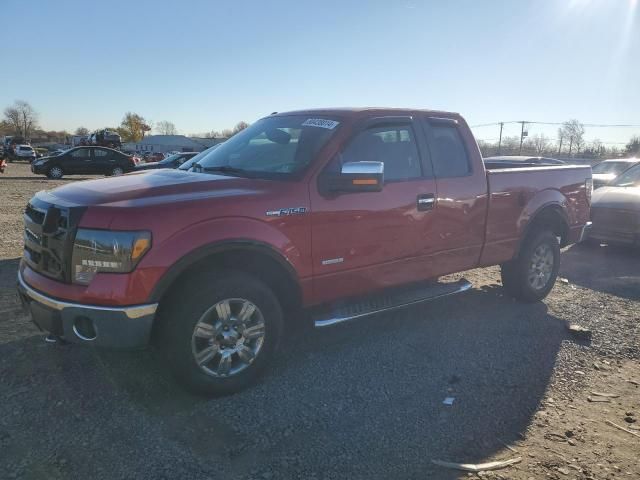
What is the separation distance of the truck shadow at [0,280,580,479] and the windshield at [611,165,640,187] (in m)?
6.02

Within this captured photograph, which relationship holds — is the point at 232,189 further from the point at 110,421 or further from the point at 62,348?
the point at 62,348

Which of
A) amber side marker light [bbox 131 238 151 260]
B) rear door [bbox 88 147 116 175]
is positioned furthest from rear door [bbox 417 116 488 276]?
rear door [bbox 88 147 116 175]

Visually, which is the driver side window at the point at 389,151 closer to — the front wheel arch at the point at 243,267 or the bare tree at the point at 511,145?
the front wheel arch at the point at 243,267

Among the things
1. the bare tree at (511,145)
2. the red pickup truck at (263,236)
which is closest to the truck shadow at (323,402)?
the red pickup truck at (263,236)

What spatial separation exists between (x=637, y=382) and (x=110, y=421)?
3.90 meters

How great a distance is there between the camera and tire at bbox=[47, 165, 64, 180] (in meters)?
23.9

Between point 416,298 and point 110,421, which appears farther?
point 416,298

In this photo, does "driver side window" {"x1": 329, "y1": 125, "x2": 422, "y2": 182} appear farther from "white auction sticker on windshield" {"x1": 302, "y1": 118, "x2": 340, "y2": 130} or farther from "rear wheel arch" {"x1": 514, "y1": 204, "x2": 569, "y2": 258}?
"rear wheel arch" {"x1": 514, "y1": 204, "x2": 569, "y2": 258}

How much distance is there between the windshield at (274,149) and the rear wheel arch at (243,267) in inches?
26.1

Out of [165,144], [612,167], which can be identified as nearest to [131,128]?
[165,144]

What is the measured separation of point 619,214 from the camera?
8.29 m

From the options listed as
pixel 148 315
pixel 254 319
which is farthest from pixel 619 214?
pixel 148 315

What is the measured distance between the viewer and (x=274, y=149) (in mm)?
4098

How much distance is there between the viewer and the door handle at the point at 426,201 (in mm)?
4242
